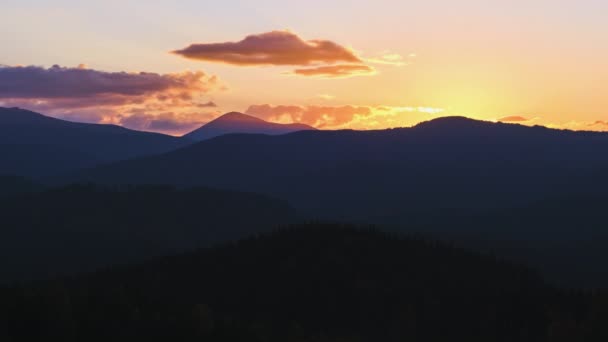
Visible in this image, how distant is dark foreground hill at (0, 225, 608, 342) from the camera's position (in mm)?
76938

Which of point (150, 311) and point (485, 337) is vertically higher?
point (150, 311)

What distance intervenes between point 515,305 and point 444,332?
13.7 meters

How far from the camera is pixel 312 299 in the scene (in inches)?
4579

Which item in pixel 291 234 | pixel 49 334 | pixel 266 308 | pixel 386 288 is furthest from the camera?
pixel 291 234

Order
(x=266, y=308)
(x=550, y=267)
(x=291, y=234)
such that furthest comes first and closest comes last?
(x=550, y=267), (x=291, y=234), (x=266, y=308)

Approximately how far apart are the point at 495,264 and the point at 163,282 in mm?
59621

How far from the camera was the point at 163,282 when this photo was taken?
411 feet

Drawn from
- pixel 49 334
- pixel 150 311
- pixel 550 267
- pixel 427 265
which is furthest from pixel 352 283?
pixel 550 267

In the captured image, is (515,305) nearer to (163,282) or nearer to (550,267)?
(163,282)

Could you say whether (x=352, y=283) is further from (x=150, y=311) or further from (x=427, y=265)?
(x=150, y=311)

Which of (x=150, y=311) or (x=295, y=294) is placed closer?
(x=150, y=311)

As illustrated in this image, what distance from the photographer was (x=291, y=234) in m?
153

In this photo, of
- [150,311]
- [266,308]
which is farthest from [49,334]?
[266,308]

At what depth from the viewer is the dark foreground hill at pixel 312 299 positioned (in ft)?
252
